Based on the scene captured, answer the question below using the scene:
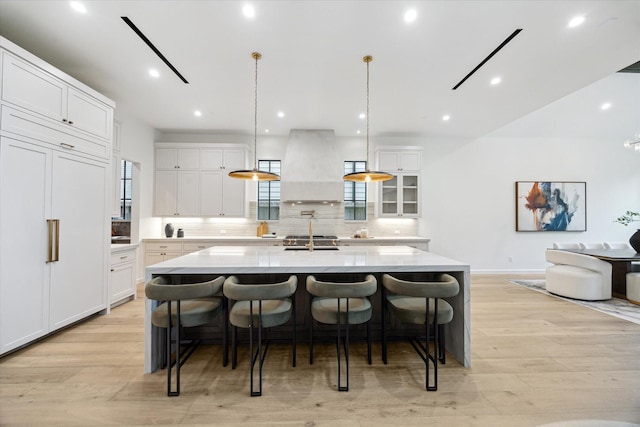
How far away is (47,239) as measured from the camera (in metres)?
2.49

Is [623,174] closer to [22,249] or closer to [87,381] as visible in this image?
[87,381]

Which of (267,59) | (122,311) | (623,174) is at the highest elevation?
(267,59)

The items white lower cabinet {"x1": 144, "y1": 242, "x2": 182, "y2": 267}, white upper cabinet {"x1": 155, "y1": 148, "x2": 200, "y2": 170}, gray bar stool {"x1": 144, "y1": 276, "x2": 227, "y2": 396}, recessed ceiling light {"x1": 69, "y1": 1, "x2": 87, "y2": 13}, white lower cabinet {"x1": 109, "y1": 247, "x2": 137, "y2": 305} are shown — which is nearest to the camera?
gray bar stool {"x1": 144, "y1": 276, "x2": 227, "y2": 396}

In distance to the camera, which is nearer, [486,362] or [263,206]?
[486,362]

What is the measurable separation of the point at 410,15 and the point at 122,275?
4.63 meters

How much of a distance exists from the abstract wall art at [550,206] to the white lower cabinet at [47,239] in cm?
743

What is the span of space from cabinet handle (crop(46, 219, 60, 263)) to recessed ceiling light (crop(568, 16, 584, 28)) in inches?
200

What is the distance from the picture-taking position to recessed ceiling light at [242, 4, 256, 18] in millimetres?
2115

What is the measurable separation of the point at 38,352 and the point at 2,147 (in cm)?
181

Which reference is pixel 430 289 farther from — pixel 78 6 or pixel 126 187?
pixel 126 187

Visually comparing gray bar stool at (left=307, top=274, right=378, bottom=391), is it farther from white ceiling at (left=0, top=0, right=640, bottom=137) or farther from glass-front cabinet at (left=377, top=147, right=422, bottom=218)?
glass-front cabinet at (left=377, top=147, right=422, bottom=218)

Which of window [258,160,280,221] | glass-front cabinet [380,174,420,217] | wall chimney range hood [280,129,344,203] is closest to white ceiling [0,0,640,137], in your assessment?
wall chimney range hood [280,129,344,203]

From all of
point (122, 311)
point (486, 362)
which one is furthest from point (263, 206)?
point (486, 362)

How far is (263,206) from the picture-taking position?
18.0 ft
